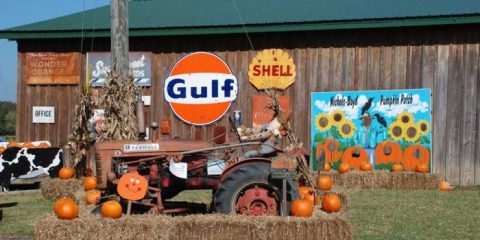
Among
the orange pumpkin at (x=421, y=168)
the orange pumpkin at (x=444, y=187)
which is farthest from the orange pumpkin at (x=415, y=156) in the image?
the orange pumpkin at (x=444, y=187)

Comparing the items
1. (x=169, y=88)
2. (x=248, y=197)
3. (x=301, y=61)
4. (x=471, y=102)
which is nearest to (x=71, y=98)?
(x=169, y=88)

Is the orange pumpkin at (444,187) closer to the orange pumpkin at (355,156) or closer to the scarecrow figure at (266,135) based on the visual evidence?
the orange pumpkin at (355,156)

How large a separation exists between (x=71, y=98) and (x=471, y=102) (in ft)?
35.1

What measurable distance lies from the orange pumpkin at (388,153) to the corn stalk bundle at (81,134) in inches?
281

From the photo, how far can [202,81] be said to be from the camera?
1867 cm

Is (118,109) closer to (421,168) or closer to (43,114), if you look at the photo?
(43,114)

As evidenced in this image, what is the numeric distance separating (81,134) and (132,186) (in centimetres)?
663

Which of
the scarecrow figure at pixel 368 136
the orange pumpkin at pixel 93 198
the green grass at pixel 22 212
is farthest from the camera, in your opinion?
the scarecrow figure at pixel 368 136

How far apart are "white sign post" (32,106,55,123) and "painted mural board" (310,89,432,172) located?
7.41 metres

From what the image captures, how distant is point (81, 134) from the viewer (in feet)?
48.3

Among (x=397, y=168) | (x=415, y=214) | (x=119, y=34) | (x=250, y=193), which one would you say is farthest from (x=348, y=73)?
(x=250, y=193)

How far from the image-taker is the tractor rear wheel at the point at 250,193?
27.8 feet

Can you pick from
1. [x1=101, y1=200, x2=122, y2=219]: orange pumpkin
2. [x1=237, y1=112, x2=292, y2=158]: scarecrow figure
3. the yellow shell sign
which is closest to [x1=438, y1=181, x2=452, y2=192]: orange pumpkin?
the yellow shell sign

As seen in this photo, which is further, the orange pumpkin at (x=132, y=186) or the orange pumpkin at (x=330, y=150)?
the orange pumpkin at (x=330, y=150)
